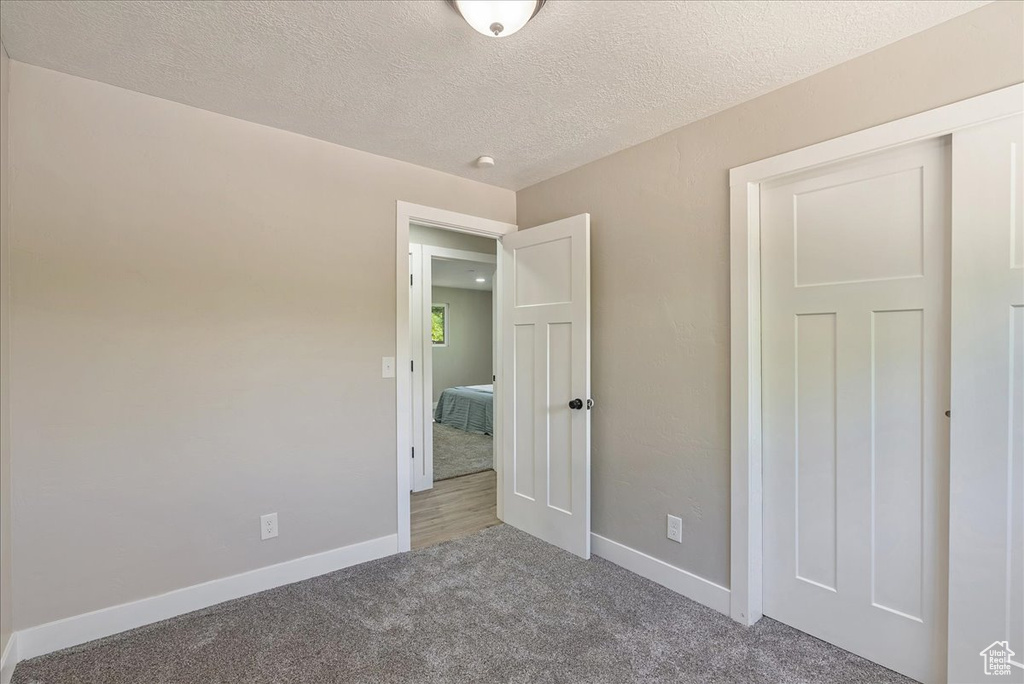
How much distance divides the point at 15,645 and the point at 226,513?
2.54ft

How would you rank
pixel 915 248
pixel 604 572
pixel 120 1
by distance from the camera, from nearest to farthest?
1. pixel 120 1
2. pixel 915 248
3. pixel 604 572

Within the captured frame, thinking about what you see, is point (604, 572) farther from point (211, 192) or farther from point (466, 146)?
point (211, 192)

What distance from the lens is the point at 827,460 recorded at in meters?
1.94

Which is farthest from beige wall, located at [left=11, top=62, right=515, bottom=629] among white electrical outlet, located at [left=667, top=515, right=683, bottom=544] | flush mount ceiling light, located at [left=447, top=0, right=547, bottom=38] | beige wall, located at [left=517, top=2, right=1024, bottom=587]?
white electrical outlet, located at [left=667, top=515, right=683, bottom=544]

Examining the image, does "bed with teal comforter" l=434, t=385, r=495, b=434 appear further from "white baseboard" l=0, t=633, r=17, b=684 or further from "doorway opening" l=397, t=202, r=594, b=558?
"white baseboard" l=0, t=633, r=17, b=684

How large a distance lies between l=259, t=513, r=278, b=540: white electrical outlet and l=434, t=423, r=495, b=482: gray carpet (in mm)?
1992

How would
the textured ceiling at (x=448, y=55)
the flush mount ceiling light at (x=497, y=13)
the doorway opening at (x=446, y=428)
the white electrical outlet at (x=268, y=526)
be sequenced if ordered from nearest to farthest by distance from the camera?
the flush mount ceiling light at (x=497, y=13) → the textured ceiling at (x=448, y=55) → the white electrical outlet at (x=268, y=526) → the doorway opening at (x=446, y=428)

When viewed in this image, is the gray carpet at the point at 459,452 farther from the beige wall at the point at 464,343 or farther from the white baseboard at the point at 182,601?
the beige wall at the point at 464,343

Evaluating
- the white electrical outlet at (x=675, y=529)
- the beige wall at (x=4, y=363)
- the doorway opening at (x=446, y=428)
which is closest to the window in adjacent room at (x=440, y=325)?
the doorway opening at (x=446, y=428)

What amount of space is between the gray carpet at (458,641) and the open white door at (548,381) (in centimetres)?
48

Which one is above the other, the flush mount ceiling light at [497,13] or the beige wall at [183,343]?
the flush mount ceiling light at [497,13]

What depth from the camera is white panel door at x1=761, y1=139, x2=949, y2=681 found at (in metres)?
1.69

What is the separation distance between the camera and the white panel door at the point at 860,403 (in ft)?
5.53

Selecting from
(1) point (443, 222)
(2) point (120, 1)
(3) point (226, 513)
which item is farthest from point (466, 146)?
(3) point (226, 513)
